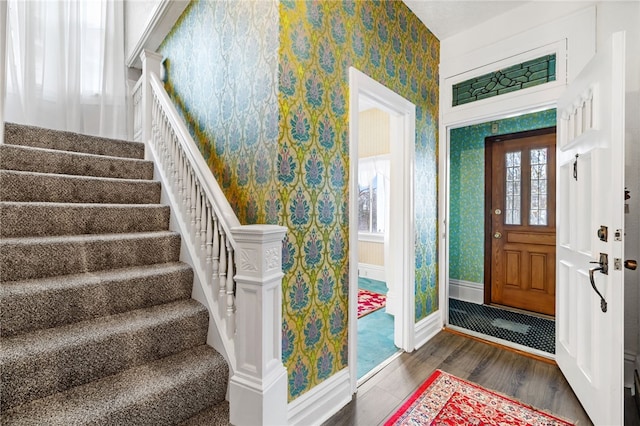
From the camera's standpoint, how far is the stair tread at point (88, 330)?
120 centimetres

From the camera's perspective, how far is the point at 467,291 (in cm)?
387

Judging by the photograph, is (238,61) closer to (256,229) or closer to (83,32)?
(256,229)

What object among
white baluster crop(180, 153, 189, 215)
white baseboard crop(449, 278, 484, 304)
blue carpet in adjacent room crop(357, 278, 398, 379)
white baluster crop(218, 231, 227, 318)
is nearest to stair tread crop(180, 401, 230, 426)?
white baluster crop(218, 231, 227, 318)

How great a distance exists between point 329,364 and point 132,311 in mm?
1179

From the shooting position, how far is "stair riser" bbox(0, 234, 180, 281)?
4.89 ft

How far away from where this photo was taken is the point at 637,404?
1770 mm

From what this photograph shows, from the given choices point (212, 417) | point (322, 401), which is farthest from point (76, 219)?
point (322, 401)

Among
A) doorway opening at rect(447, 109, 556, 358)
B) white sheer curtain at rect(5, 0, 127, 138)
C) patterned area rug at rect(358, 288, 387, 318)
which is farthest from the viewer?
patterned area rug at rect(358, 288, 387, 318)

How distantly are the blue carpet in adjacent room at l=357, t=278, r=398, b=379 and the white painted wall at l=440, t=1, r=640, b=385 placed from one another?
5.39 ft

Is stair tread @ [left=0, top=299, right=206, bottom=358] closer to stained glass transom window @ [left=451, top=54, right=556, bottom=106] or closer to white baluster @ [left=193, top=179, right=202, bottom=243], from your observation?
white baluster @ [left=193, top=179, right=202, bottom=243]

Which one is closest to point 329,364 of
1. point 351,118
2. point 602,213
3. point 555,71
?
point 351,118

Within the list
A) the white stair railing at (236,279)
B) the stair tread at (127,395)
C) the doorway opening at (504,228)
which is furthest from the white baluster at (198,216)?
the doorway opening at (504,228)

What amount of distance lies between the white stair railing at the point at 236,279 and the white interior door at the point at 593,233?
1.61m

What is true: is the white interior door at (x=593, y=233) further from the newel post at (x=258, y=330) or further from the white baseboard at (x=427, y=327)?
the newel post at (x=258, y=330)
